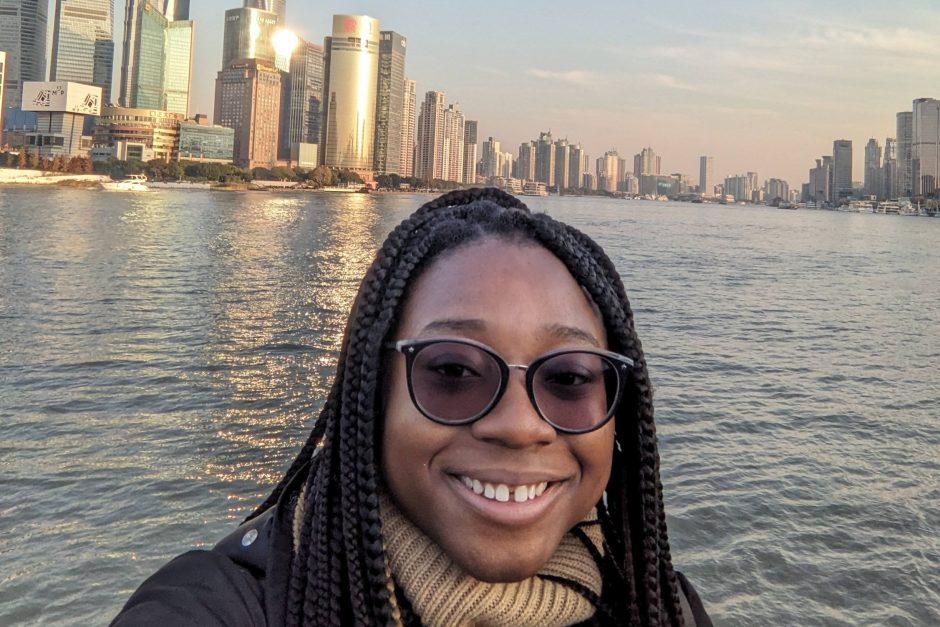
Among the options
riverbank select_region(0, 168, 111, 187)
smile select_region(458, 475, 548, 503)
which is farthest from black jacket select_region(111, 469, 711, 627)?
riverbank select_region(0, 168, 111, 187)

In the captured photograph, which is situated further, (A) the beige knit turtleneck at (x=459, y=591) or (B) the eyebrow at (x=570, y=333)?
(B) the eyebrow at (x=570, y=333)

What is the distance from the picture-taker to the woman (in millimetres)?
1355

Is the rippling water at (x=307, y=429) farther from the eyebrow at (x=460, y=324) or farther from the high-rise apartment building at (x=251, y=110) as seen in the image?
the high-rise apartment building at (x=251, y=110)

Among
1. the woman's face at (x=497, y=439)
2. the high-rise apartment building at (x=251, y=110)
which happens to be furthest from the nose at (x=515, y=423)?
the high-rise apartment building at (x=251, y=110)

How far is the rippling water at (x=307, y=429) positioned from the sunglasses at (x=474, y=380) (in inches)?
161

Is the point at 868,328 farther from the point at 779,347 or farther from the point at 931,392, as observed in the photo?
the point at 931,392

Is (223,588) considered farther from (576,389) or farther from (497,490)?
(576,389)

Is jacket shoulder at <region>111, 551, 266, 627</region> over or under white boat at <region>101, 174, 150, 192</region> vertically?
under

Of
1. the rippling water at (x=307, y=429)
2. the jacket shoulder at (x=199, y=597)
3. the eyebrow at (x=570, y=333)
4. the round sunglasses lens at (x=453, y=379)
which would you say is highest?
the eyebrow at (x=570, y=333)

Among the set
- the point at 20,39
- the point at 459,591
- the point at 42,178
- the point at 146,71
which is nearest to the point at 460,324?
the point at 459,591

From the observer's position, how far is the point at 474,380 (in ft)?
4.68

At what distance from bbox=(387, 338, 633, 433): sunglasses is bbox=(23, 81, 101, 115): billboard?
16395 cm

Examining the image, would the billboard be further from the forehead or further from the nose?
the nose

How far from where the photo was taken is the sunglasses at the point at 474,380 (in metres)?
1.41
